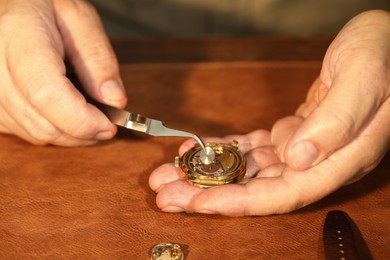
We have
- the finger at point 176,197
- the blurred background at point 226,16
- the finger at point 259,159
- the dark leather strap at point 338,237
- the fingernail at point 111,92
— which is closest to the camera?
the dark leather strap at point 338,237

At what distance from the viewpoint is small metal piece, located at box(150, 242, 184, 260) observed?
95 cm

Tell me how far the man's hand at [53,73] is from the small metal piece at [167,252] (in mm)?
384

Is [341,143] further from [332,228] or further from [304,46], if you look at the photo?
[304,46]

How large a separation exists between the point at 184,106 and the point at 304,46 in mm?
538

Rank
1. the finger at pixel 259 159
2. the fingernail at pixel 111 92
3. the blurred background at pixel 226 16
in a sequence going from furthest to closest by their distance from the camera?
1. the blurred background at pixel 226 16
2. the fingernail at pixel 111 92
3. the finger at pixel 259 159

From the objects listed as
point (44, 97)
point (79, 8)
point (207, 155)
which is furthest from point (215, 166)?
point (79, 8)

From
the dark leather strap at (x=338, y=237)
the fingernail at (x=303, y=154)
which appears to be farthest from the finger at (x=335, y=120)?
the dark leather strap at (x=338, y=237)

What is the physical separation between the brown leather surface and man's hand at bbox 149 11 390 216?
4 centimetres

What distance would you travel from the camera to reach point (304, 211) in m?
1.08

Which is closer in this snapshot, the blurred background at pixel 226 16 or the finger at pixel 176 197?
the finger at pixel 176 197

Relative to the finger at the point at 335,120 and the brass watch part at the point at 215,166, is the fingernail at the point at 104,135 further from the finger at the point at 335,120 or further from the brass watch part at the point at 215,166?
the finger at the point at 335,120

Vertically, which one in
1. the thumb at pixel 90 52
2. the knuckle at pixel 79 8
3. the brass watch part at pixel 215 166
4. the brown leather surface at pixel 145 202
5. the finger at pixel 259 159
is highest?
the knuckle at pixel 79 8

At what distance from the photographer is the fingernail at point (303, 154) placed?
0.99 m

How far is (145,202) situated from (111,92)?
33 centimetres
